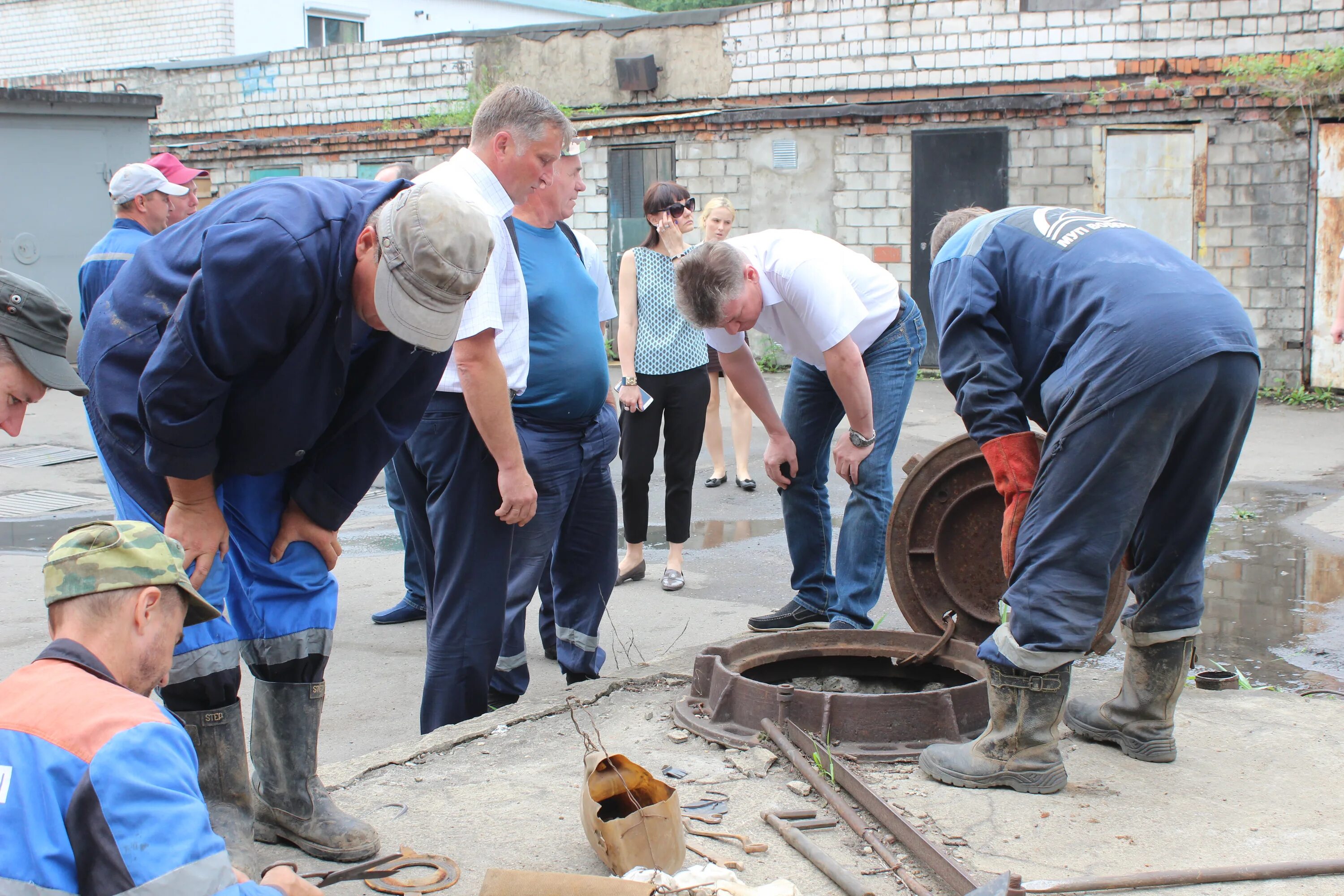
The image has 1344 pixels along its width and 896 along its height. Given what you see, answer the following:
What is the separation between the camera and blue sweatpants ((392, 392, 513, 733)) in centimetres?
371

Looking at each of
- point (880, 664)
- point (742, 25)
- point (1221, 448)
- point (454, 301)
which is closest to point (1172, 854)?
point (1221, 448)

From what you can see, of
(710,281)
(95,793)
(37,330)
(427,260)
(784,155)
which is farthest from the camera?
(784,155)

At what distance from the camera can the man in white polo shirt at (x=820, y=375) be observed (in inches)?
175

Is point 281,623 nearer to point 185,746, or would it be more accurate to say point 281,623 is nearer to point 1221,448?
point 185,746

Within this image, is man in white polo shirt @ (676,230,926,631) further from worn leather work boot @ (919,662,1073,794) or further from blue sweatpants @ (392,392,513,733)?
worn leather work boot @ (919,662,1073,794)

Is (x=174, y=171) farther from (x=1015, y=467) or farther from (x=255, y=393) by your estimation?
(x=1015, y=467)

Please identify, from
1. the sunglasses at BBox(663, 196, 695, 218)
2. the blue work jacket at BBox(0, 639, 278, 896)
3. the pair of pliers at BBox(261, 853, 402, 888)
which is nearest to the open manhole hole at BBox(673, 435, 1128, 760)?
the pair of pliers at BBox(261, 853, 402, 888)

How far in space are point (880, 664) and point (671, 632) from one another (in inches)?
55.8

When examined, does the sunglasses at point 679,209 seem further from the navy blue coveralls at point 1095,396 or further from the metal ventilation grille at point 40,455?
the metal ventilation grille at point 40,455

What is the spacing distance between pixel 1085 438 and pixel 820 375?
2.02m

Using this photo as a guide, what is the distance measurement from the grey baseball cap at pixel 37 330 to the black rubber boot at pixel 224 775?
2.64 ft

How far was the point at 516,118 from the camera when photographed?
3.69 m

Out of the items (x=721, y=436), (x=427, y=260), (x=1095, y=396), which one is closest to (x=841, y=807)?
(x=1095, y=396)

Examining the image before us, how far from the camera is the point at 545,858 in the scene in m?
2.92
